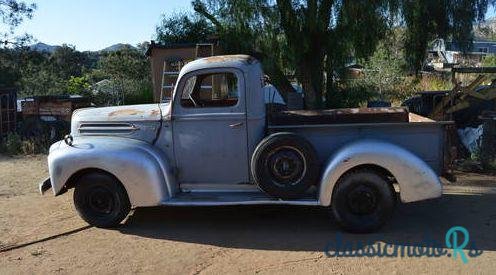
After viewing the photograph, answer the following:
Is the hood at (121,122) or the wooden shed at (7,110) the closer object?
the hood at (121,122)

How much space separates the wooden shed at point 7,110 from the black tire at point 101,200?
896 centimetres

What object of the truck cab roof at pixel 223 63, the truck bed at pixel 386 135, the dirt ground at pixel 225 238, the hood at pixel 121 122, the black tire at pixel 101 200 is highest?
the truck cab roof at pixel 223 63

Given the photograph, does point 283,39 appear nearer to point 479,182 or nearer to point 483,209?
point 479,182

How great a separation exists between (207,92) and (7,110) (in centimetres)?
929

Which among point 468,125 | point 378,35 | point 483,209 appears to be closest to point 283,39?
point 378,35

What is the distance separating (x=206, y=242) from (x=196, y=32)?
1253 cm

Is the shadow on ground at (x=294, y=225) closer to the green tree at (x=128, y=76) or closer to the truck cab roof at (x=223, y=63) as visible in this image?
the truck cab roof at (x=223, y=63)

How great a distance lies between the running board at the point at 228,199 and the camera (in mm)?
5984

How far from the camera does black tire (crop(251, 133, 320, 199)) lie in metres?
5.88

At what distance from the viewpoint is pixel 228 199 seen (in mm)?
6145

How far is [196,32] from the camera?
17547 mm

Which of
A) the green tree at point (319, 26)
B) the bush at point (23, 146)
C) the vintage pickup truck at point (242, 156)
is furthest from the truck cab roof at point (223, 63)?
the bush at point (23, 146)

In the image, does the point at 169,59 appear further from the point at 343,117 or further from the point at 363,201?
the point at 363,201

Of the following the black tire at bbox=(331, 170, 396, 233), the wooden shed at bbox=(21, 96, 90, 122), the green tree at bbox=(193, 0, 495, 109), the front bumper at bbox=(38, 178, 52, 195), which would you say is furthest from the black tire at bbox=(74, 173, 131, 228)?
the wooden shed at bbox=(21, 96, 90, 122)
